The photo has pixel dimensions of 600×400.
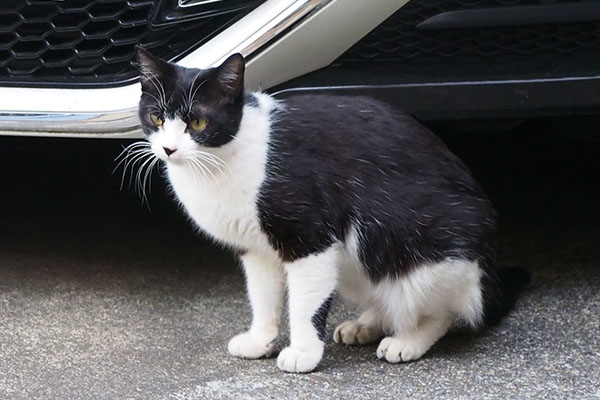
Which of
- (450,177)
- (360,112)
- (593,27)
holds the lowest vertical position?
(450,177)

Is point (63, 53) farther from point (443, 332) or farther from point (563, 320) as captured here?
point (563, 320)

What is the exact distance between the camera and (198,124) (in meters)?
2.31

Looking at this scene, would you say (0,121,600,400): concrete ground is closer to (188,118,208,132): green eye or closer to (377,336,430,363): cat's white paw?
(377,336,430,363): cat's white paw

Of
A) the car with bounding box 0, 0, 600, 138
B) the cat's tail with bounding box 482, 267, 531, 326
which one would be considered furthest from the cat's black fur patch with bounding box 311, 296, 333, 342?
the car with bounding box 0, 0, 600, 138

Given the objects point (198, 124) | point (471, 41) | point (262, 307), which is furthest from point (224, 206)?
point (471, 41)

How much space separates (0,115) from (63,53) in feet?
0.74

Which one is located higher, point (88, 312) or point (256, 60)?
point (256, 60)

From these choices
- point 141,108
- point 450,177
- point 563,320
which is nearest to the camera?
point 141,108

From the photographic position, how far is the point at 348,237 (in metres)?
2.50

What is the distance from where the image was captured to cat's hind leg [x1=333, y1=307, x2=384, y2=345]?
8.77ft

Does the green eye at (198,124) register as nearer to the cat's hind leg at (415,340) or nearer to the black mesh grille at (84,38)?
the black mesh grille at (84,38)

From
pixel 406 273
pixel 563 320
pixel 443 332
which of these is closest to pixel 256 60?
pixel 406 273

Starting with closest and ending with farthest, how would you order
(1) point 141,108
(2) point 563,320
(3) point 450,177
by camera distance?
(1) point 141,108
(3) point 450,177
(2) point 563,320

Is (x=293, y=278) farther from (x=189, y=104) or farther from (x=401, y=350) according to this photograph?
(x=189, y=104)
